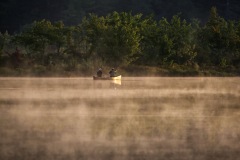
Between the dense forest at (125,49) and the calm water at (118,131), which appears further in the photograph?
the dense forest at (125,49)

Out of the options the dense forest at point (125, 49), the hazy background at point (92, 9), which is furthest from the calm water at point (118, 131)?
the hazy background at point (92, 9)

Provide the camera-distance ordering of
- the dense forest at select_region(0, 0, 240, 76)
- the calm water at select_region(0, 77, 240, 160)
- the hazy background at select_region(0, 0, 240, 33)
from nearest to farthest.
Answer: the calm water at select_region(0, 77, 240, 160)
the dense forest at select_region(0, 0, 240, 76)
the hazy background at select_region(0, 0, 240, 33)

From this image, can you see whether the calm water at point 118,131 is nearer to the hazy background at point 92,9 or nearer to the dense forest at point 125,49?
the dense forest at point 125,49

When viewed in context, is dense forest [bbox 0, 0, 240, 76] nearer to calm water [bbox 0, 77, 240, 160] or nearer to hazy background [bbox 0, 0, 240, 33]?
hazy background [bbox 0, 0, 240, 33]

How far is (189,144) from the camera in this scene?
12930mm

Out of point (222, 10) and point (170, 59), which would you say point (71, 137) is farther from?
point (222, 10)

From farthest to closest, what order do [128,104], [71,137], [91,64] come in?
1. [91,64]
2. [128,104]
3. [71,137]

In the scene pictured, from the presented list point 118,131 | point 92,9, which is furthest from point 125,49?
point 92,9

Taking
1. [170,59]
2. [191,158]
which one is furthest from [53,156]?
[170,59]

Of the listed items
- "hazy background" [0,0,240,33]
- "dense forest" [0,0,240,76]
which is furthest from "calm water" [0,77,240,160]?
"hazy background" [0,0,240,33]

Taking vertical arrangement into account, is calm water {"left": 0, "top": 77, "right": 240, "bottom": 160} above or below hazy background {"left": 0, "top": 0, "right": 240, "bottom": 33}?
below

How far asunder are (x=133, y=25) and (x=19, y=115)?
53047 mm

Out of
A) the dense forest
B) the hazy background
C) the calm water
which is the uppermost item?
the hazy background

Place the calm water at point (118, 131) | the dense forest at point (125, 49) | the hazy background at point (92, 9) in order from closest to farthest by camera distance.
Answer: the calm water at point (118, 131)
the dense forest at point (125, 49)
the hazy background at point (92, 9)
